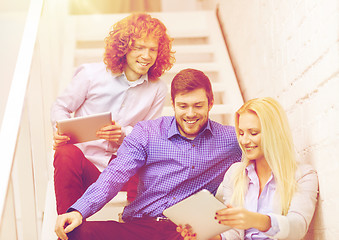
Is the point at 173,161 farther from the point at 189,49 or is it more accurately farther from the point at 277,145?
the point at 189,49

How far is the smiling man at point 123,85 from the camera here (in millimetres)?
2279

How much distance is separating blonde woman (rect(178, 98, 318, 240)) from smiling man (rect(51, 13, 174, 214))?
64 cm

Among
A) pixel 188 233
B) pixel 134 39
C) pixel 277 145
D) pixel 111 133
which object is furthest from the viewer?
pixel 134 39

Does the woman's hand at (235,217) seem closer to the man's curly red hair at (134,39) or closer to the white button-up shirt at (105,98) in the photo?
the white button-up shirt at (105,98)

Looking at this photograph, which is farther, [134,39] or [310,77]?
[134,39]

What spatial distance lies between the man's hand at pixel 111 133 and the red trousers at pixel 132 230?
0.41 meters

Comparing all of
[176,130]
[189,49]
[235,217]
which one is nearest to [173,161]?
[176,130]

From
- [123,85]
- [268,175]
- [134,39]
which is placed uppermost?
[134,39]

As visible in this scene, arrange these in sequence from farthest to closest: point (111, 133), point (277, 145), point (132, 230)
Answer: point (111, 133)
point (132, 230)
point (277, 145)

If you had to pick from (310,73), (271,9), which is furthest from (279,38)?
(310,73)

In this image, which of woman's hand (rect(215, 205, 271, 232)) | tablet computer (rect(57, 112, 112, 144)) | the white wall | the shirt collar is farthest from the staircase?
woman's hand (rect(215, 205, 271, 232))

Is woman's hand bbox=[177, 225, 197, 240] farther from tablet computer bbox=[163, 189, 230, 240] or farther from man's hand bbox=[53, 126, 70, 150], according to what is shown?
man's hand bbox=[53, 126, 70, 150]

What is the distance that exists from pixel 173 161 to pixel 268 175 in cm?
35

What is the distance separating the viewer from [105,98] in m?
2.36
